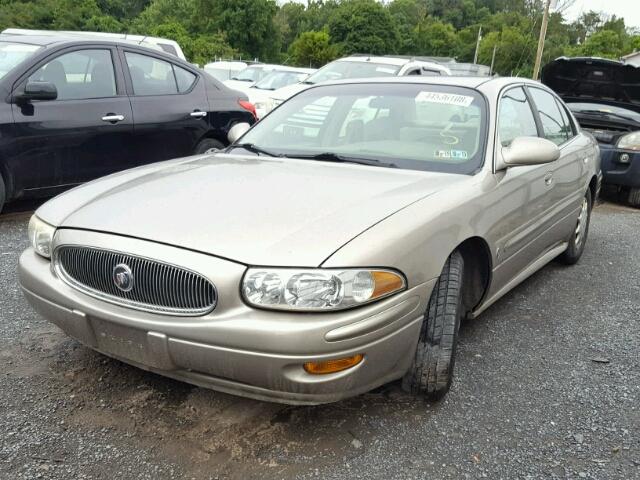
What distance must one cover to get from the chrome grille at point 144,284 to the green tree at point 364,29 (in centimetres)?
6477

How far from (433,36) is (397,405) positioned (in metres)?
82.3

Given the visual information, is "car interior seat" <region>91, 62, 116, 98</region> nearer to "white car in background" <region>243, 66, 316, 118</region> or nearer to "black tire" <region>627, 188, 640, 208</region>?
"white car in background" <region>243, 66, 316, 118</region>

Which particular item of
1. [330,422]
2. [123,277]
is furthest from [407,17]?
[123,277]

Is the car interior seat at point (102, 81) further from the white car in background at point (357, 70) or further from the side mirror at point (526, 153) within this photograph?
the white car in background at point (357, 70)

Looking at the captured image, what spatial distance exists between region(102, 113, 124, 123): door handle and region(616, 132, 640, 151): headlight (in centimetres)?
568

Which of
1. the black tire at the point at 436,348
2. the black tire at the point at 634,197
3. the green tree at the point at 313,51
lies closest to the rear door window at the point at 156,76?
the black tire at the point at 436,348

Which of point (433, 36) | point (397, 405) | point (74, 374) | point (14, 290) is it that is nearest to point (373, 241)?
point (397, 405)

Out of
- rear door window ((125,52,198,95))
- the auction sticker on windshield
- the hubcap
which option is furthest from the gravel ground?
rear door window ((125,52,198,95))

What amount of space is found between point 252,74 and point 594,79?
338 inches

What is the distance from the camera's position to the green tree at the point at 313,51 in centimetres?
4894

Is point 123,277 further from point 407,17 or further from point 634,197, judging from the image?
point 407,17

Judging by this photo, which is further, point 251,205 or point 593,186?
point 593,186

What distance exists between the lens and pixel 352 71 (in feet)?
31.0

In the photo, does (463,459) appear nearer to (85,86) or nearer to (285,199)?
(285,199)
